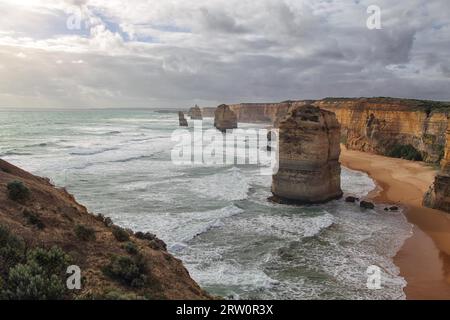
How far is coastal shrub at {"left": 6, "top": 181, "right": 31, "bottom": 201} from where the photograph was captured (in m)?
9.90

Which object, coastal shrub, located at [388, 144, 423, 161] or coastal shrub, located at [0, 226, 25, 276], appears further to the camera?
coastal shrub, located at [388, 144, 423, 161]

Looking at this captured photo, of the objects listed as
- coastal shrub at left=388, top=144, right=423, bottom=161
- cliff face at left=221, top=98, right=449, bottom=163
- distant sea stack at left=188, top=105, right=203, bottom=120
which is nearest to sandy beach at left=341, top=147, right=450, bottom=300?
coastal shrub at left=388, top=144, right=423, bottom=161

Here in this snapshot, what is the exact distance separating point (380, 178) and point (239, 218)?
19124mm

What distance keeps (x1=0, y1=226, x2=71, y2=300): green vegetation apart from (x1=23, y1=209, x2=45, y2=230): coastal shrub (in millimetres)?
1131

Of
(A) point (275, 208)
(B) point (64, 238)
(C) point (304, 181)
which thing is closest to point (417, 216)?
(C) point (304, 181)

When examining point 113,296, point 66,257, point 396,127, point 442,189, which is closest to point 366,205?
point 442,189

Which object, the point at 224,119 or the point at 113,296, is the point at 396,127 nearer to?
the point at 224,119

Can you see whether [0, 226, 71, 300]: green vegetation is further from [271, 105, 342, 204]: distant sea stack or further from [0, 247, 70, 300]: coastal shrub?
[271, 105, 342, 204]: distant sea stack

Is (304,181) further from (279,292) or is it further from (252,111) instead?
(252,111)

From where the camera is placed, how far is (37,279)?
655 cm

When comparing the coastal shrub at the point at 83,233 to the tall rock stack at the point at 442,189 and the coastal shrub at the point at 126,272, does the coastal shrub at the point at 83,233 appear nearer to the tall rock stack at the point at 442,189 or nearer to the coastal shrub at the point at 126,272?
the coastal shrub at the point at 126,272

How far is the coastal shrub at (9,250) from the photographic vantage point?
7.10 m

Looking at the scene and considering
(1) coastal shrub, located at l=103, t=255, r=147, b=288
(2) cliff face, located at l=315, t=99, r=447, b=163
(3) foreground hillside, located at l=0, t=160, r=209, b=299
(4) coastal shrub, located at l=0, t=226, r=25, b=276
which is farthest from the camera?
(2) cliff face, located at l=315, t=99, r=447, b=163

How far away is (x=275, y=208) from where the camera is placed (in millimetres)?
23438
